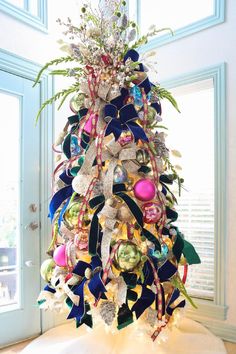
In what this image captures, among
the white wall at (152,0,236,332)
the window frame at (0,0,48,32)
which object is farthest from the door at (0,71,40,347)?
the white wall at (152,0,236,332)

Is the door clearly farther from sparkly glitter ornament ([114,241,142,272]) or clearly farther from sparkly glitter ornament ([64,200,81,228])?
sparkly glitter ornament ([114,241,142,272])

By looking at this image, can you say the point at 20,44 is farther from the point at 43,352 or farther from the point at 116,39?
the point at 43,352

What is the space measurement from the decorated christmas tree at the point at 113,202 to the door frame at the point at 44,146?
1.88 feet

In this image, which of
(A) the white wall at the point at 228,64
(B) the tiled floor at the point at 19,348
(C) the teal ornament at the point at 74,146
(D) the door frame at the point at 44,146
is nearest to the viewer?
(C) the teal ornament at the point at 74,146

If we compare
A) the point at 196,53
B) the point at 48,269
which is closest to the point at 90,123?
the point at 48,269

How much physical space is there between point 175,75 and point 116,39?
2.79ft

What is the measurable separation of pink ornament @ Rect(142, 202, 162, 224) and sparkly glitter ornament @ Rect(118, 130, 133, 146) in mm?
277

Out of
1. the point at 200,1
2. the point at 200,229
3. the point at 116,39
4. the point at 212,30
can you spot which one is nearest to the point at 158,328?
the point at 200,229

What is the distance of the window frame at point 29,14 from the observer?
201 cm

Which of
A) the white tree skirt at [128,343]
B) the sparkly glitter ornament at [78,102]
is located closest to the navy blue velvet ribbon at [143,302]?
the white tree skirt at [128,343]

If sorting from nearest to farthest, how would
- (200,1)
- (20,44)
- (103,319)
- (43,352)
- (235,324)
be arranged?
(103,319)
(43,352)
(235,324)
(20,44)
(200,1)

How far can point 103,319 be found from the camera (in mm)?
1354

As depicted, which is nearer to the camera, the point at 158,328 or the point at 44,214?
the point at 158,328

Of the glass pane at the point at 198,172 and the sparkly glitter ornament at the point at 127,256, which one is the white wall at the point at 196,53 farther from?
the sparkly glitter ornament at the point at 127,256
